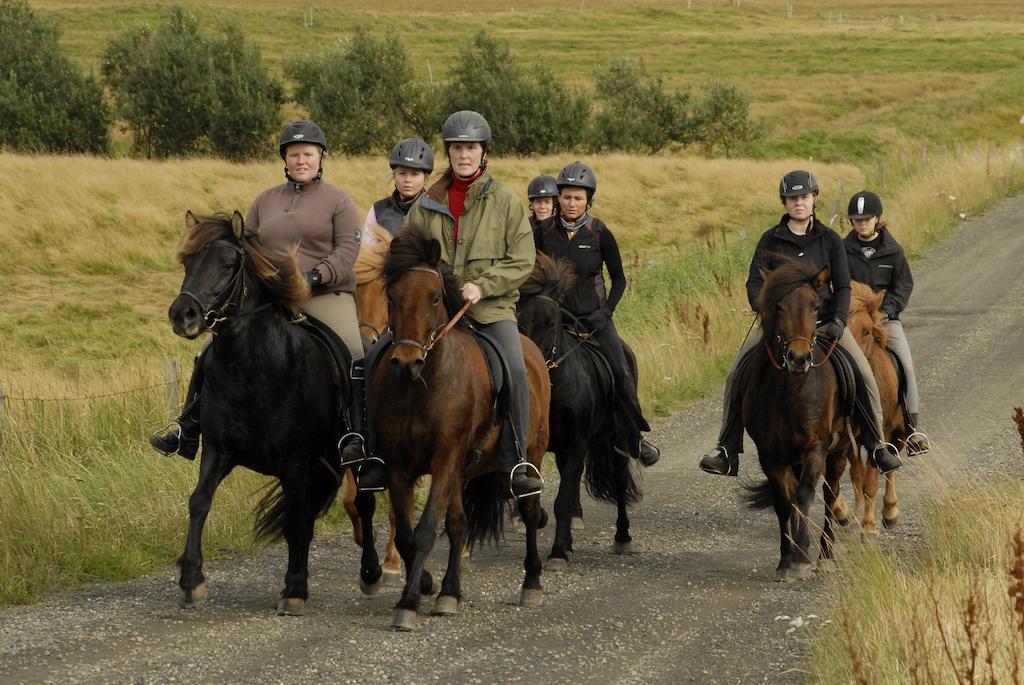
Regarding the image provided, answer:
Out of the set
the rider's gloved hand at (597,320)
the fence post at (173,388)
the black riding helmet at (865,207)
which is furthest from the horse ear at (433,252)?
the fence post at (173,388)

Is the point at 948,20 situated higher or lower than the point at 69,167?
higher

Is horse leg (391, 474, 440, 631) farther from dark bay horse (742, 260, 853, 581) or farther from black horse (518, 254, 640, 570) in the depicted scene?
dark bay horse (742, 260, 853, 581)

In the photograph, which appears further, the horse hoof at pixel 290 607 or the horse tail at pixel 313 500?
the horse tail at pixel 313 500

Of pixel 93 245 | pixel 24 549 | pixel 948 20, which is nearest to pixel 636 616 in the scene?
pixel 24 549

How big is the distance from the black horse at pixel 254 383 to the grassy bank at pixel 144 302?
145cm

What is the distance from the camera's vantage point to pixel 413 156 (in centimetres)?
1020

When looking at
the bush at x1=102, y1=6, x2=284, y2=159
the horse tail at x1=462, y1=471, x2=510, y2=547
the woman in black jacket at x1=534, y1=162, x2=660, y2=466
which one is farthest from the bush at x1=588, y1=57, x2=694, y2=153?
the horse tail at x1=462, y1=471, x2=510, y2=547

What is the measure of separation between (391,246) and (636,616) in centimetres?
271

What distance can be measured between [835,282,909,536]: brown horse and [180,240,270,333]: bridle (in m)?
5.29

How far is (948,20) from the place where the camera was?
4975 inches

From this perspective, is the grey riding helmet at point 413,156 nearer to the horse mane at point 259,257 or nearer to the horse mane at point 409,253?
the horse mane at point 259,257

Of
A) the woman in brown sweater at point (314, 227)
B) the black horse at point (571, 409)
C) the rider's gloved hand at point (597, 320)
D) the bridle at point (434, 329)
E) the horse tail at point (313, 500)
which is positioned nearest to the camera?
the bridle at point (434, 329)

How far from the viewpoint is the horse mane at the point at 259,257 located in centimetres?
764

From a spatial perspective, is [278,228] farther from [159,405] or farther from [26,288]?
[26,288]
